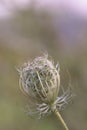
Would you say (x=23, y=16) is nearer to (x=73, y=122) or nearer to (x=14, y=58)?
(x=14, y=58)

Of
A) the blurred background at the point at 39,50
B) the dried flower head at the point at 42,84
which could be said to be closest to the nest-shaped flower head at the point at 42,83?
the dried flower head at the point at 42,84

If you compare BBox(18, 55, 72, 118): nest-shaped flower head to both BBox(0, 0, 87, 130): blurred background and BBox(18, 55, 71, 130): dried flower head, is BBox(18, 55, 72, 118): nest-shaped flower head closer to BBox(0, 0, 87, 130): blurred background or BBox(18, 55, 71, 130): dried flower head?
BBox(18, 55, 71, 130): dried flower head

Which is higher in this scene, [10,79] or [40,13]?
[40,13]

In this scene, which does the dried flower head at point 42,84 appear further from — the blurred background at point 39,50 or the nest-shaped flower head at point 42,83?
the blurred background at point 39,50

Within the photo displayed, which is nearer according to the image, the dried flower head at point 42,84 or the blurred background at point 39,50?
the dried flower head at point 42,84

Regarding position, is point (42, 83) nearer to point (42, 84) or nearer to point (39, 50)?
point (42, 84)

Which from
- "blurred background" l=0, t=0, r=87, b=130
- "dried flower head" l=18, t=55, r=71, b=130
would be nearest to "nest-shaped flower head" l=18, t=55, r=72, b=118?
"dried flower head" l=18, t=55, r=71, b=130

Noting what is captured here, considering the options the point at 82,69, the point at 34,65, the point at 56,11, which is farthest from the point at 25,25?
the point at 34,65
